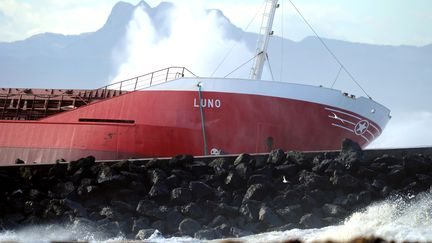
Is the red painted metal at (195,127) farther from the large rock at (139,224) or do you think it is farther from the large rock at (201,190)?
the large rock at (139,224)

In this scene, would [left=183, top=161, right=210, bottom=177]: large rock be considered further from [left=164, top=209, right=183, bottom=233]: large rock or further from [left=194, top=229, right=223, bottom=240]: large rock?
[left=194, top=229, right=223, bottom=240]: large rock

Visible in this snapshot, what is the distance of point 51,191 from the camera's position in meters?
13.5

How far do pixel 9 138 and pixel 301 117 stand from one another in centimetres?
912

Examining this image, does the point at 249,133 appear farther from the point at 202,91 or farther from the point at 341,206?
the point at 341,206

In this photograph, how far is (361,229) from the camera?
10.2m

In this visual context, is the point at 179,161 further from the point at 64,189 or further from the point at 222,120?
the point at 222,120

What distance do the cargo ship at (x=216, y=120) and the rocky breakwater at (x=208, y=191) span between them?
369 cm

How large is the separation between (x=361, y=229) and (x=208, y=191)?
345cm

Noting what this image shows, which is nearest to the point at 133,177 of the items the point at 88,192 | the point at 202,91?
the point at 88,192

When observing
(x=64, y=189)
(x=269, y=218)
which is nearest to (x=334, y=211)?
(x=269, y=218)

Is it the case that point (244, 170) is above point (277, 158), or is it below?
below

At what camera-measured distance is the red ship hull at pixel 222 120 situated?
18.1 meters

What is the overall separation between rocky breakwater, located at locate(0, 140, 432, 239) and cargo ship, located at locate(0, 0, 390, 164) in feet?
12.1

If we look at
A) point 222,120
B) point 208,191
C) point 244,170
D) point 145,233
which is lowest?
point 145,233
